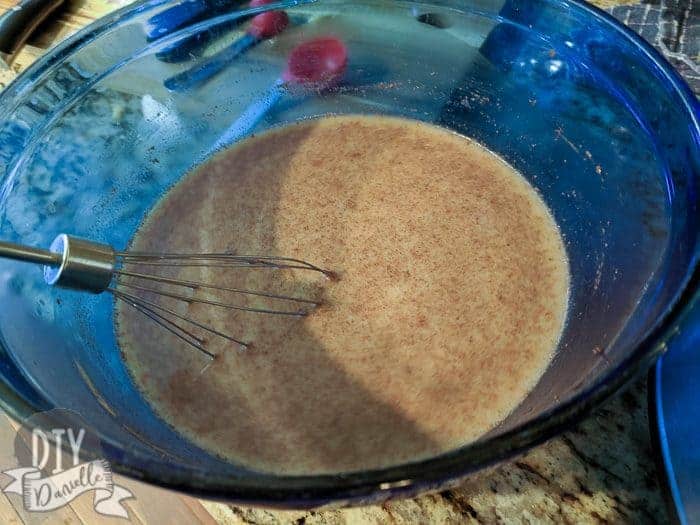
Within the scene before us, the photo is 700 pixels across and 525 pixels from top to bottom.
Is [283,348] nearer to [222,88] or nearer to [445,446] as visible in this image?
[445,446]

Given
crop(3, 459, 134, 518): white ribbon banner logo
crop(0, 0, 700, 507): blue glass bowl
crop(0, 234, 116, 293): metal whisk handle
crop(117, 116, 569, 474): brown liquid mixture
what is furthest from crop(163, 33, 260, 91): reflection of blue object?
crop(3, 459, 134, 518): white ribbon banner logo

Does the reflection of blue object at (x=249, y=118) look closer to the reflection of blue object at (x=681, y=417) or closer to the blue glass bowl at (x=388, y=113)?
the blue glass bowl at (x=388, y=113)

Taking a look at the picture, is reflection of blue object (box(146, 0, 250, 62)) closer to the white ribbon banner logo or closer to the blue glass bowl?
the blue glass bowl

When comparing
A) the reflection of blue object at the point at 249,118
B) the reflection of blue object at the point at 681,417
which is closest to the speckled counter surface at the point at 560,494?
the reflection of blue object at the point at 681,417

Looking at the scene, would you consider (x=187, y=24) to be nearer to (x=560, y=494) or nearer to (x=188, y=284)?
(x=188, y=284)

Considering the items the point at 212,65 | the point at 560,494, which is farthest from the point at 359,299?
the point at 212,65
